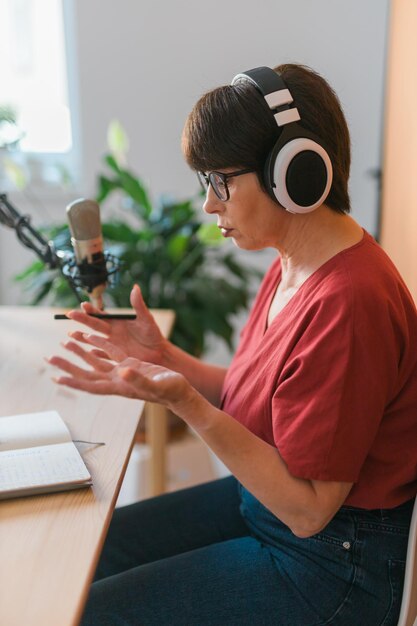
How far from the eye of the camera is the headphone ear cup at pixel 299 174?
0.94m

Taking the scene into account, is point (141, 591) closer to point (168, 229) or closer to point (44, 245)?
point (44, 245)

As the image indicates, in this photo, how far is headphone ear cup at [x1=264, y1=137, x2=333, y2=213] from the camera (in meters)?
0.94

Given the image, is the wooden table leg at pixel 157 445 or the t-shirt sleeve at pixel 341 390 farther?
the wooden table leg at pixel 157 445

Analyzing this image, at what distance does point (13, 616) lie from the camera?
714 millimetres

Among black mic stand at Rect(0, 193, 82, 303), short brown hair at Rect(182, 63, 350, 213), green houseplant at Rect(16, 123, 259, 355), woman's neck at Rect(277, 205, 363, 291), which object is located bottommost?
green houseplant at Rect(16, 123, 259, 355)

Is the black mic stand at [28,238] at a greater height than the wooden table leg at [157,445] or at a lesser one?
greater

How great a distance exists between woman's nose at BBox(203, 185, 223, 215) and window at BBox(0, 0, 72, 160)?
194cm

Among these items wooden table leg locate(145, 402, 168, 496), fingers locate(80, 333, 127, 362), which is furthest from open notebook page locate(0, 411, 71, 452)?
wooden table leg locate(145, 402, 168, 496)

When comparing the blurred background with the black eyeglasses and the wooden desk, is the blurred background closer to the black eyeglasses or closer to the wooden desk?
the wooden desk

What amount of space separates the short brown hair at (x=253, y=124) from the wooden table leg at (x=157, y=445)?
0.89 metres

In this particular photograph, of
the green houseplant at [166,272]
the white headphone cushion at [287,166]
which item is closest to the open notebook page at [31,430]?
the white headphone cushion at [287,166]

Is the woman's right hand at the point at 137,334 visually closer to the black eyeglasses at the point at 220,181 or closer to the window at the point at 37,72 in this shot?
the black eyeglasses at the point at 220,181

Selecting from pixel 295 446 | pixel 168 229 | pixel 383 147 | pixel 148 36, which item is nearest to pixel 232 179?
pixel 295 446

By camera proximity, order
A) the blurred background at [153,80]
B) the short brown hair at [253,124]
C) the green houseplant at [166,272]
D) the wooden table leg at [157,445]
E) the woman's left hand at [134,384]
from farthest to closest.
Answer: the blurred background at [153,80], the green houseplant at [166,272], the wooden table leg at [157,445], the short brown hair at [253,124], the woman's left hand at [134,384]
